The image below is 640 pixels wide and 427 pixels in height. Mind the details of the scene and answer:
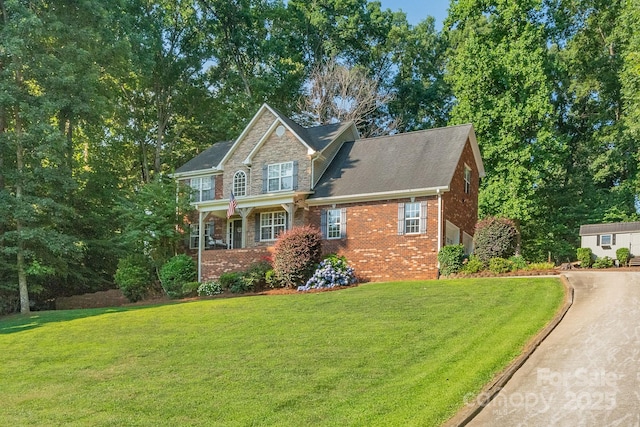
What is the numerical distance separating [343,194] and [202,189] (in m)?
8.35

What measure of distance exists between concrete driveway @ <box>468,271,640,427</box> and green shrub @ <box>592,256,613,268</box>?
1298cm

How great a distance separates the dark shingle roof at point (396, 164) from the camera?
22.2 m

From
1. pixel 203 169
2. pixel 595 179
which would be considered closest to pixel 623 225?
pixel 595 179

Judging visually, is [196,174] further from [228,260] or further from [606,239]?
[606,239]

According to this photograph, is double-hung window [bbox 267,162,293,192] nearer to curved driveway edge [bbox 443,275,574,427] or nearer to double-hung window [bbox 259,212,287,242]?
double-hung window [bbox 259,212,287,242]

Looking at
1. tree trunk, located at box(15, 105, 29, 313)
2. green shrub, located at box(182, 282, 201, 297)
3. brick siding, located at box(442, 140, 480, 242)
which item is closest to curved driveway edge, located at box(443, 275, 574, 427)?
brick siding, located at box(442, 140, 480, 242)

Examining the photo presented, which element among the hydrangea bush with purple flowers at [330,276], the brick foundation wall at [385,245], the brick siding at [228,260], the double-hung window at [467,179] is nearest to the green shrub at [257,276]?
the brick siding at [228,260]

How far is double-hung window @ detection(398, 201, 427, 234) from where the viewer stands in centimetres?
2145

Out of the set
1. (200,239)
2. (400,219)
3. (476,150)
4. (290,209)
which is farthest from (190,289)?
(476,150)

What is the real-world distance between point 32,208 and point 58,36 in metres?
7.77

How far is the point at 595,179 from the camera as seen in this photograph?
3241 cm

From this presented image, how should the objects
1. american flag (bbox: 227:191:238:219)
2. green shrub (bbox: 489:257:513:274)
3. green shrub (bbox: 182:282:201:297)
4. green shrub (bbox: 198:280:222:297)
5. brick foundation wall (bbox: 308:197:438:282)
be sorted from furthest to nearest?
american flag (bbox: 227:191:238:219), green shrub (bbox: 182:282:201:297), green shrub (bbox: 198:280:222:297), brick foundation wall (bbox: 308:197:438:282), green shrub (bbox: 489:257:513:274)

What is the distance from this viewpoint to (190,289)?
76.8 feet

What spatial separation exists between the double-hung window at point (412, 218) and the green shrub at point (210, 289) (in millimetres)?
7473
